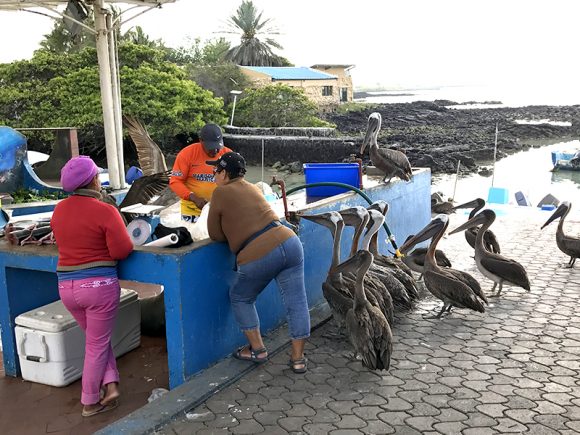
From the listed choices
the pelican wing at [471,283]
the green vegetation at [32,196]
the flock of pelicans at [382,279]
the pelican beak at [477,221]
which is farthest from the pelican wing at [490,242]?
the green vegetation at [32,196]

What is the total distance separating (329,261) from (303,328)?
2.02 metres

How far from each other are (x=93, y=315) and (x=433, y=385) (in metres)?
2.60

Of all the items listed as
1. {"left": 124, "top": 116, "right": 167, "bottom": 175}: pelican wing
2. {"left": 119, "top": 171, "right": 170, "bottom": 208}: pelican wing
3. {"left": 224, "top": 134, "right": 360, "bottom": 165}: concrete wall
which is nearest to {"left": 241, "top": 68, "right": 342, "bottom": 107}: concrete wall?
{"left": 224, "top": 134, "right": 360, "bottom": 165}: concrete wall

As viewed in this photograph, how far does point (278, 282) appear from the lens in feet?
15.7

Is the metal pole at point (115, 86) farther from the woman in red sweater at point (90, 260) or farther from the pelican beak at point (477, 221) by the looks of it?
the woman in red sweater at point (90, 260)

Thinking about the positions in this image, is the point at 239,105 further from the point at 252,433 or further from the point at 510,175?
the point at 252,433

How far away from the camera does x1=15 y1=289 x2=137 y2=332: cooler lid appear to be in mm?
4746

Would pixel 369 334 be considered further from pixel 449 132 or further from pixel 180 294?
pixel 449 132

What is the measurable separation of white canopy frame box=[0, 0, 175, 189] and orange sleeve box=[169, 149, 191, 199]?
5.49m

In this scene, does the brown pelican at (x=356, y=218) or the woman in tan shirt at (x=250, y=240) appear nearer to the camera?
the woman in tan shirt at (x=250, y=240)

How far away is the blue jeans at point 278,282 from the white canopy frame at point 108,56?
24.0 ft

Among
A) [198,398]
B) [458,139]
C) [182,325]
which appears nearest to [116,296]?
Result: [182,325]

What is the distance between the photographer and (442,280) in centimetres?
629

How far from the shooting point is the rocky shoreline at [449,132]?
43.2 metres
